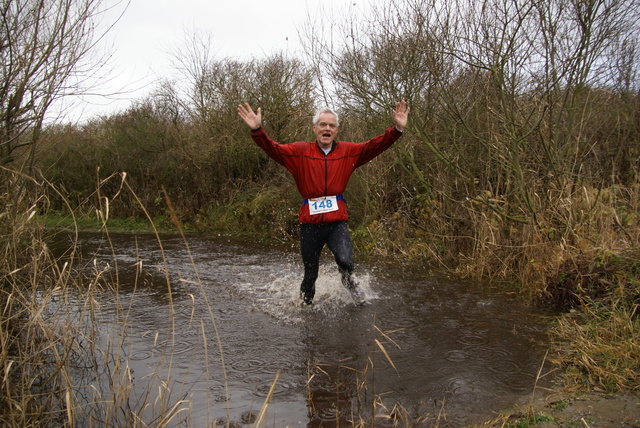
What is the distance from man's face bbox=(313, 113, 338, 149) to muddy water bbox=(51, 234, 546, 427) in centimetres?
182

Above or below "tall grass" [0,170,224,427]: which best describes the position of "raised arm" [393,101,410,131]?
above

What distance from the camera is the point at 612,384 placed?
3342mm

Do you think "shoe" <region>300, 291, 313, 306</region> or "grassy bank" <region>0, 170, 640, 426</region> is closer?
"grassy bank" <region>0, 170, 640, 426</region>

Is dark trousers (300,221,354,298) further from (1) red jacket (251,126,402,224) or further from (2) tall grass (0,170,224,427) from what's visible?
(2) tall grass (0,170,224,427)

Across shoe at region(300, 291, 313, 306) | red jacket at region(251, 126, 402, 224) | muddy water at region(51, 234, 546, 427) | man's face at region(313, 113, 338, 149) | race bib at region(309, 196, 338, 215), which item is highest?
man's face at region(313, 113, 338, 149)

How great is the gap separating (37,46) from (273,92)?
10464 millimetres

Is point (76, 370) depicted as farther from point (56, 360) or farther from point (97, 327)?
point (56, 360)

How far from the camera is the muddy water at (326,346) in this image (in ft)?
10.9

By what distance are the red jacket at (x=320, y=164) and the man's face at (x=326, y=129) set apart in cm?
9

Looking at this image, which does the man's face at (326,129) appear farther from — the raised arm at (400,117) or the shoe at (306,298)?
the shoe at (306,298)

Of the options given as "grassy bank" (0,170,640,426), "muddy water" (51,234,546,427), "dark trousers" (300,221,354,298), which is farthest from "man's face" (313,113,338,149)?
"muddy water" (51,234,546,427)

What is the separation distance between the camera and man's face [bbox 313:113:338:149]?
16.8 ft

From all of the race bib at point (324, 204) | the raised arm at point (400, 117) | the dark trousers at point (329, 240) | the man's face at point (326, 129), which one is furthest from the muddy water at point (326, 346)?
the raised arm at point (400, 117)

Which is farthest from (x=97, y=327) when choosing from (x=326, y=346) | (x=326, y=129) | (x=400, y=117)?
(x=400, y=117)
